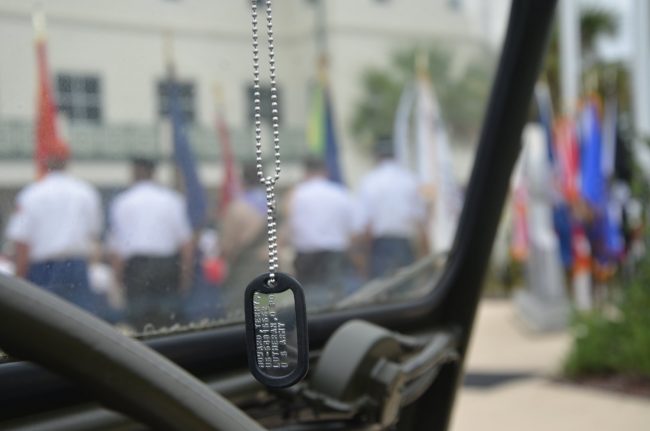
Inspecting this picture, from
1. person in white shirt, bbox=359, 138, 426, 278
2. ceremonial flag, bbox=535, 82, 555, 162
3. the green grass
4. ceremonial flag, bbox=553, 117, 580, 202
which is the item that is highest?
person in white shirt, bbox=359, 138, 426, 278

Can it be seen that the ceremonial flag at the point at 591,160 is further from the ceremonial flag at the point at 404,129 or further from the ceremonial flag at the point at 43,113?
the ceremonial flag at the point at 43,113

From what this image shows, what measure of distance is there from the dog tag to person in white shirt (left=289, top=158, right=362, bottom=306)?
0.85 meters

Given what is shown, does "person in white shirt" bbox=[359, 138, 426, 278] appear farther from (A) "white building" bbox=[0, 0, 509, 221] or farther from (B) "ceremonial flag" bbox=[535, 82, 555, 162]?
(B) "ceremonial flag" bbox=[535, 82, 555, 162]

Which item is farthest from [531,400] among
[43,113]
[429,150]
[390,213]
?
[43,113]

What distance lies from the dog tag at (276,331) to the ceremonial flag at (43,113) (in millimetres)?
763

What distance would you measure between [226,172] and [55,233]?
674 mm

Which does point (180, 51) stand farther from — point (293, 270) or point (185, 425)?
point (185, 425)

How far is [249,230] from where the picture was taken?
2.61 m

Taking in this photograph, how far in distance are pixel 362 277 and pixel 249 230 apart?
0.44 meters

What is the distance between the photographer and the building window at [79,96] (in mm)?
1729

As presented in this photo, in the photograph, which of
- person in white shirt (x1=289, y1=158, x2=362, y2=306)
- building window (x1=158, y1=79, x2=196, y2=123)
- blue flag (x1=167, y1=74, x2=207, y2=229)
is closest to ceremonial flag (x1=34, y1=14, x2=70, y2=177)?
building window (x1=158, y1=79, x2=196, y2=123)

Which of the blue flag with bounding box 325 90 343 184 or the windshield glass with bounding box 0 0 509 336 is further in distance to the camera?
the blue flag with bounding box 325 90 343 184

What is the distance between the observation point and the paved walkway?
7238 mm

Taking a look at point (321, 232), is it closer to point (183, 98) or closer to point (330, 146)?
point (183, 98)
